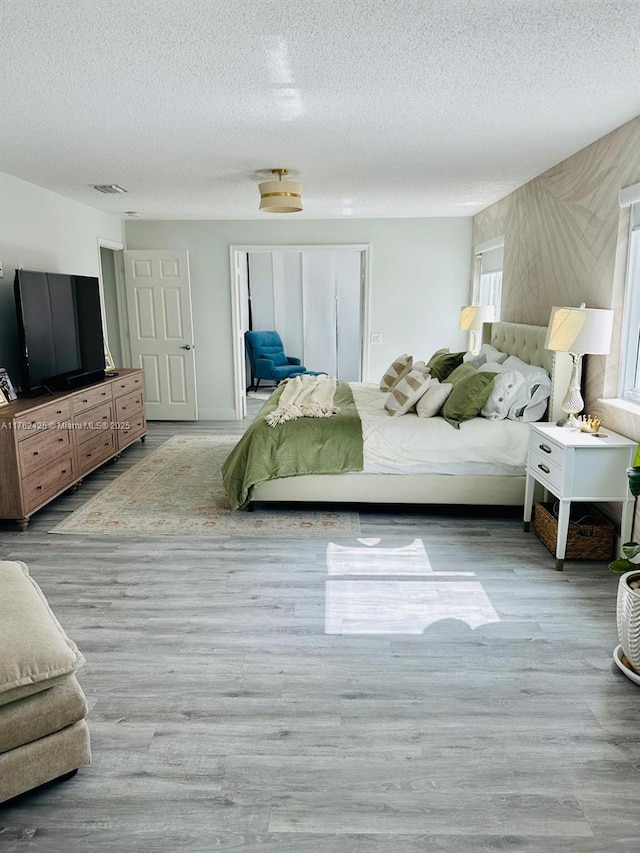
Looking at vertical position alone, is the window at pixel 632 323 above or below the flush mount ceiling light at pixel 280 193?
below

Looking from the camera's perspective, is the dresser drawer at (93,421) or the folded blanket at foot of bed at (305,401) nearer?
the folded blanket at foot of bed at (305,401)

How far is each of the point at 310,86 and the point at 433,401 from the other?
229cm

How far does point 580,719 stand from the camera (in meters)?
2.12

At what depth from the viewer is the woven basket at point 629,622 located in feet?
7.55

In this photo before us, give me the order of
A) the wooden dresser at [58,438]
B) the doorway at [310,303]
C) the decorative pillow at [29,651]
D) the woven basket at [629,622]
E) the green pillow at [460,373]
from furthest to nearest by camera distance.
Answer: the doorway at [310,303], the green pillow at [460,373], the wooden dresser at [58,438], the woven basket at [629,622], the decorative pillow at [29,651]

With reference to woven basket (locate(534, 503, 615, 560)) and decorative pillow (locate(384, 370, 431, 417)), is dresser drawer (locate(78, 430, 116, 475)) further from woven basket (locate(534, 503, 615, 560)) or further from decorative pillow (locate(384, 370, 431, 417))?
woven basket (locate(534, 503, 615, 560))

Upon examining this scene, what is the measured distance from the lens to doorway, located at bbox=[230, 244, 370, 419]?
9484 mm

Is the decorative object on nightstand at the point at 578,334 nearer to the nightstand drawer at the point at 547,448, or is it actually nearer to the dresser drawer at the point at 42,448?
the nightstand drawer at the point at 547,448

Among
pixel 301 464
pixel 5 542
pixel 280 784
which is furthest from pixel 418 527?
pixel 5 542

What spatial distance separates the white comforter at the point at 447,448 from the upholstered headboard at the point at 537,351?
275mm

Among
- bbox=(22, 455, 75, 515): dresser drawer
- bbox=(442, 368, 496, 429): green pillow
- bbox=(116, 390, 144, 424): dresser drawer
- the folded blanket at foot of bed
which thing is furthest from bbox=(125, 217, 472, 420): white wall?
bbox=(22, 455, 75, 515): dresser drawer

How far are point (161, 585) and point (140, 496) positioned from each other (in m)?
1.52

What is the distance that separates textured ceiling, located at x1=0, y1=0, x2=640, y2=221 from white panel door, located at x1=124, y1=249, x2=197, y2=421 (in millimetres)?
2432

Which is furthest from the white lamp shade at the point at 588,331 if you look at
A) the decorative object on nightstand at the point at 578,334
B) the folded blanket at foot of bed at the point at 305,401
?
the folded blanket at foot of bed at the point at 305,401
